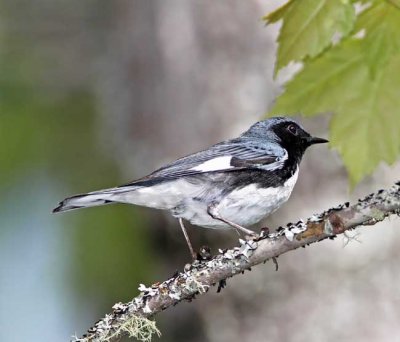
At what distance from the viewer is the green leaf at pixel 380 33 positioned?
1.86 meters

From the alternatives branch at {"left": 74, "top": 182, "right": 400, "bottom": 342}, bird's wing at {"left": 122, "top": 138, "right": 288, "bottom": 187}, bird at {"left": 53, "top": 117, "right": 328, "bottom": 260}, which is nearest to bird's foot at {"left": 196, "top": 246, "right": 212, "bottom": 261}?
branch at {"left": 74, "top": 182, "right": 400, "bottom": 342}

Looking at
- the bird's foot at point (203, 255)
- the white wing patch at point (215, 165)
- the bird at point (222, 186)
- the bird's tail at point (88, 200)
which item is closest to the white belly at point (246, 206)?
the bird at point (222, 186)

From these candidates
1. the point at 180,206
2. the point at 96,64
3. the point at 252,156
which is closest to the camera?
the point at 180,206

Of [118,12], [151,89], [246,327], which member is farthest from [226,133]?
[118,12]

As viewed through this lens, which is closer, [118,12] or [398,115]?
[398,115]

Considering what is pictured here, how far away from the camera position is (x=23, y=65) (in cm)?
536

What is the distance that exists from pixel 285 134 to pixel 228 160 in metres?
0.36

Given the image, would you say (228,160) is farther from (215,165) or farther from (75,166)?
(75,166)

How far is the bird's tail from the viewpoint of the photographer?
84.8 inches

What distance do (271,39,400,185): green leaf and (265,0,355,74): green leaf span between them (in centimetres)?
16

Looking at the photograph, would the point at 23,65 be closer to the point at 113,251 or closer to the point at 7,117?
the point at 7,117

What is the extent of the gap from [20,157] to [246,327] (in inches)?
109

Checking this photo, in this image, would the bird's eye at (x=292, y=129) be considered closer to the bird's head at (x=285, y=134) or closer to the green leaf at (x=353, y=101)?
the bird's head at (x=285, y=134)

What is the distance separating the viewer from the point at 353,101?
1.98m
